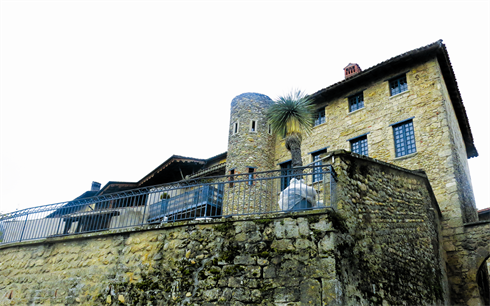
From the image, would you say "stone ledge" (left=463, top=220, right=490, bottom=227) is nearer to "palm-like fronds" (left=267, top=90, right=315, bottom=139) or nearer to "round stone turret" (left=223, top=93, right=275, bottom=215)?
"palm-like fronds" (left=267, top=90, right=315, bottom=139)

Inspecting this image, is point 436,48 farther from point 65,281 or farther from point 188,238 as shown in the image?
point 65,281

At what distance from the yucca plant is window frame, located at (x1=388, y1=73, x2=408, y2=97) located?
4.47 m

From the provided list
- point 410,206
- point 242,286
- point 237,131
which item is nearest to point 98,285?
point 242,286

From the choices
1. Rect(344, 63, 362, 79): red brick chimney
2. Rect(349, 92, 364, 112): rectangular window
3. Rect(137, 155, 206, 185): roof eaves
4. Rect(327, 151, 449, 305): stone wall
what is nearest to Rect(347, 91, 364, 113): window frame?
Rect(349, 92, 364, 112): rectangular window

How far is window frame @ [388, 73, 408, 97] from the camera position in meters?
16.8

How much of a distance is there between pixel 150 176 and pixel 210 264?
48.4 ft

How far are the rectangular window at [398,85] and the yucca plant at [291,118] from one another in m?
4.48

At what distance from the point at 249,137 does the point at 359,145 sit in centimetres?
A: 559

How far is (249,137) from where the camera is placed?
20.2 meters

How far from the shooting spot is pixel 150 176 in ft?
71.9

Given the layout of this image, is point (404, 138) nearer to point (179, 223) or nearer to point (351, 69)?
point (351, 69)

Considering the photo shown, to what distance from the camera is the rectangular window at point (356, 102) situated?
59.9 ft

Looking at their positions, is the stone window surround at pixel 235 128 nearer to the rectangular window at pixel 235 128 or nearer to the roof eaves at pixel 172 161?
the rectangular window at pixel 235 128

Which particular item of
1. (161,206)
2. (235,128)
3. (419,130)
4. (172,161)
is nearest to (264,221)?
(161,206)
